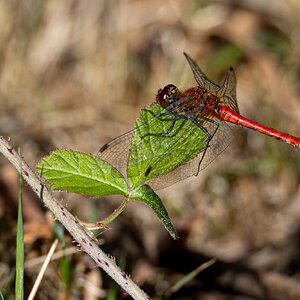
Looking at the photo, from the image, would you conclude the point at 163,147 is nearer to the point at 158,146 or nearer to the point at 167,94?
the point at 158,146

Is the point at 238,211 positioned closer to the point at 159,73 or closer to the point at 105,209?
the point at 105,209

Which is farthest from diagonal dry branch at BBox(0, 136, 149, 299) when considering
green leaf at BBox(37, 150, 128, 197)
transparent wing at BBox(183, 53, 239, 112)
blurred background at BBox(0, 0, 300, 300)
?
transparent wing at BBox(183, 53, 239, 112)

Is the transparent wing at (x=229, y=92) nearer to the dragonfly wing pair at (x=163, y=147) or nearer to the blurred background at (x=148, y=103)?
the dragonfly wing pair at (x=163, y=147)

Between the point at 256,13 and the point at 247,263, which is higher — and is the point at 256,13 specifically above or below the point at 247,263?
above

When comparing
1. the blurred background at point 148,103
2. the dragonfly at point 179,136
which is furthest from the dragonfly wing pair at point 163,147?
the blurred background at point 148,103

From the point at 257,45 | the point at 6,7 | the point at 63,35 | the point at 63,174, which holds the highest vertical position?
the point at 6,7

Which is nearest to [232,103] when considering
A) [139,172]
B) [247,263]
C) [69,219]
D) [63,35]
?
[247,263]

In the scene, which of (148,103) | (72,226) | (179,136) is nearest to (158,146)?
(179,136)

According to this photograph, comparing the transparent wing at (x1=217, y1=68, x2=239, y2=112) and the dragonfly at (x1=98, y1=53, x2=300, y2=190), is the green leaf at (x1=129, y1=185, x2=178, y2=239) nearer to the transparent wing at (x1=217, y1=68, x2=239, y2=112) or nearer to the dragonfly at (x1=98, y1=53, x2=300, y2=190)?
the dragonfly at (x1=98, y1=53, x2=300, y2=190)
